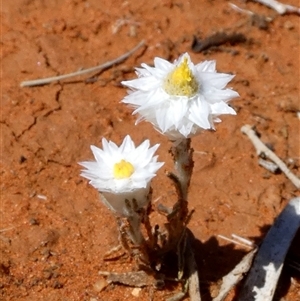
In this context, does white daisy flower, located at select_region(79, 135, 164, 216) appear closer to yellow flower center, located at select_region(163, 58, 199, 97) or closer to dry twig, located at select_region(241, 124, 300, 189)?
yellow flower center, located at select_region(163, 58, 199, 97)

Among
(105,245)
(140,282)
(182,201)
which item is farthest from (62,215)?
(182,201)

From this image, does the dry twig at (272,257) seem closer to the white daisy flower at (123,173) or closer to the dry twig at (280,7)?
the white daisy flower at (123,173)

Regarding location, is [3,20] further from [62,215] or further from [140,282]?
[140,282]

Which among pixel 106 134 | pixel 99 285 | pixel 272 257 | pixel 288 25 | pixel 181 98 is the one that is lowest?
pixel 99 285

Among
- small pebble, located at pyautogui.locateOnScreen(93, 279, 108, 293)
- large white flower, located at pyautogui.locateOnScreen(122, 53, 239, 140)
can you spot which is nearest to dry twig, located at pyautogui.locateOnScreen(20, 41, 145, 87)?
small pebble, located at pyautogui.locateOnScreen(93, 279, 108, 293)

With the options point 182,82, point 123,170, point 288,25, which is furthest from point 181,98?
point 288,25

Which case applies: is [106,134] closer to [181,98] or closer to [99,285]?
[99,285]
